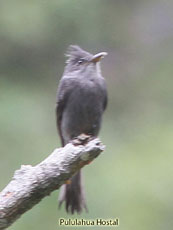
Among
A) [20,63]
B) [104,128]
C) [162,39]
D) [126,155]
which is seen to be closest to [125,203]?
[126,155]

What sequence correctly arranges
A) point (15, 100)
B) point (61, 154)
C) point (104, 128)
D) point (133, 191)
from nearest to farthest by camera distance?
1. point (61, 154)
2. point (133, 191)
3. point (15, 100)
4. point (104, 128)

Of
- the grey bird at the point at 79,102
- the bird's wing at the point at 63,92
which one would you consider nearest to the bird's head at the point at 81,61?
the grey bird at the point at 79,102

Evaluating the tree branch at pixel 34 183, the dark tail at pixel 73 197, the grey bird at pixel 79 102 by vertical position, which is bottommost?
the tree branch at pixel 34 183

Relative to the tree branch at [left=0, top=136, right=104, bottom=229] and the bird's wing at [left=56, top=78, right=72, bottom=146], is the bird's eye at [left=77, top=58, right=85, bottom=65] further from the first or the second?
the tree branch at [left=0, top=136, right=104, bottom=229]

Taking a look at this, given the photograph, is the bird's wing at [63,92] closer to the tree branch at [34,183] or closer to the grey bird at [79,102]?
the grey bird at [79,102]

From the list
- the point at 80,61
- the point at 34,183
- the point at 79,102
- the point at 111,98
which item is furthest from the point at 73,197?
the point at 111,98

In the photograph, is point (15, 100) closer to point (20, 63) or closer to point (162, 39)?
point (20, 63)

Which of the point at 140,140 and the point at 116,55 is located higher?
the point at 116,55
